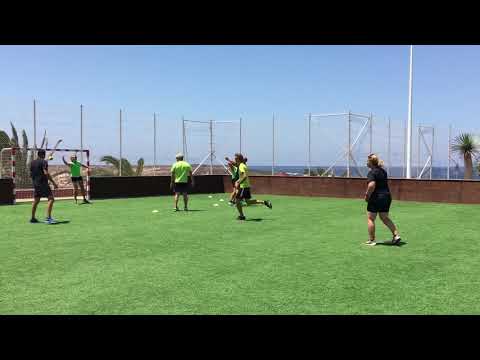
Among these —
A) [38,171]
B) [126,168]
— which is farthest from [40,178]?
[126,168]

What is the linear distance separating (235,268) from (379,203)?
132 inches

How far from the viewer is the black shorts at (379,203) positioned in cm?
836

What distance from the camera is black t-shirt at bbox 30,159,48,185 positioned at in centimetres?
1132

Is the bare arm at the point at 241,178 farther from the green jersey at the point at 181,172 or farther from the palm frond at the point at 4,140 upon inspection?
the palm frond at the point at 4,140

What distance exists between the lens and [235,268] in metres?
6.42

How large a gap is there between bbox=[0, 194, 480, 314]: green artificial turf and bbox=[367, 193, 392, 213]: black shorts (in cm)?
72

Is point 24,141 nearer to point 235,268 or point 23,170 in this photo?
point 23,170

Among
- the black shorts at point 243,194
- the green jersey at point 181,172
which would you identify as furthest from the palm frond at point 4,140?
the black shorts at point 243,194

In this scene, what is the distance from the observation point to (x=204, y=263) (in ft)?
22.1

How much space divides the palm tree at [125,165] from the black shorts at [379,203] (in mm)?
14493

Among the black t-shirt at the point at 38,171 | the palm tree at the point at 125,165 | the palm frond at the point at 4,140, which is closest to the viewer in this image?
the black t-shirt at the point at 38,171
